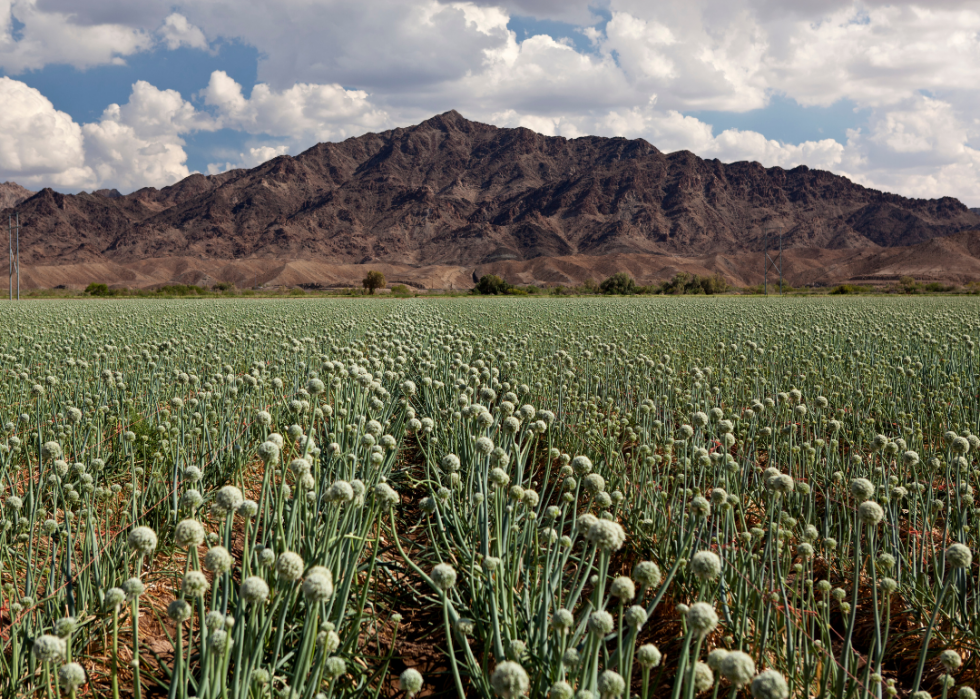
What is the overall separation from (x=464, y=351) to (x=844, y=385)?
14.4 ft

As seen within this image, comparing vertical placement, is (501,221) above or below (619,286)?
above

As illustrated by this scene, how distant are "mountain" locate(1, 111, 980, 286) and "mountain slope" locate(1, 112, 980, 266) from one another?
0.40 metres

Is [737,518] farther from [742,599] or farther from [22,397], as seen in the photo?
[22,397]

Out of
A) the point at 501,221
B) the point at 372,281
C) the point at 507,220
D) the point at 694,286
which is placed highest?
the point at 507,220

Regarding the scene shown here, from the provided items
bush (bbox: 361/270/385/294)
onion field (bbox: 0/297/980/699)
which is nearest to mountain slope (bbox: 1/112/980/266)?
bush (bbox: 361/270/385/294)

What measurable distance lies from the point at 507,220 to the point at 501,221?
2.02 metres

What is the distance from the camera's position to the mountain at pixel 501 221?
15975 cm

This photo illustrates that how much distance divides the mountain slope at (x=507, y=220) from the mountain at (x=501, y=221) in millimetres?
396

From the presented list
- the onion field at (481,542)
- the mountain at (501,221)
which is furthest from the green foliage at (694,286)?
the onion field at (481,542)

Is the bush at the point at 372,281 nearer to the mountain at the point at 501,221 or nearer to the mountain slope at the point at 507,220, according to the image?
the mountain at the point at 501,221

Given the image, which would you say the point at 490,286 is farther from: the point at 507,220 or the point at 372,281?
the point at 507,220

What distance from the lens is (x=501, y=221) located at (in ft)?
605

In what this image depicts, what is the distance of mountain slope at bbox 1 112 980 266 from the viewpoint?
161 meters

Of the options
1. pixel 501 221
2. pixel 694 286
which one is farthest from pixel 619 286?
pixel 501 221
